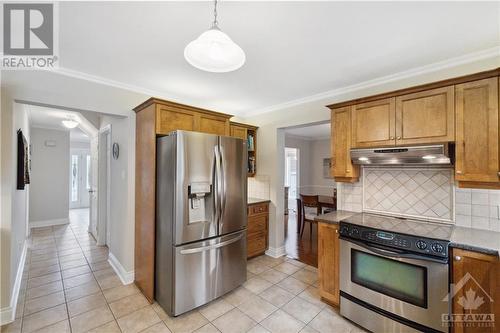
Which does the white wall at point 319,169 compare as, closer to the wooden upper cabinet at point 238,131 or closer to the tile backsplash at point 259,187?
the tile backsplash at point 259,187

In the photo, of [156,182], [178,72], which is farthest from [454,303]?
[178,72]

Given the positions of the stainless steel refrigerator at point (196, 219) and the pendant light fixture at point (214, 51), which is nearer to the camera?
the pendant light fixture at point (214, 51)

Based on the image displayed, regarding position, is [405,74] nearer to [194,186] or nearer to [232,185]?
[232,185]

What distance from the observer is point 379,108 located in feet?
7.69

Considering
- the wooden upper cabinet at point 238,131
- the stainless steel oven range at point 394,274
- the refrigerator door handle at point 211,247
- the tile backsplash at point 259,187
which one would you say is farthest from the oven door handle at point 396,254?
the wooden upper cabinet at point 238,131

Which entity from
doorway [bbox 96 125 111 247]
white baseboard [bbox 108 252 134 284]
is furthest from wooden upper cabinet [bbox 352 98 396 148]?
doorway [bbox 96 125 111 247]

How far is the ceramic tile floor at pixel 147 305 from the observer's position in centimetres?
206

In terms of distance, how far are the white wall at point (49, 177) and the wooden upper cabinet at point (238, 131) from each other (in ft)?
17.1

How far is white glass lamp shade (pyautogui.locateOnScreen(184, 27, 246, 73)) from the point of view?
1.19m

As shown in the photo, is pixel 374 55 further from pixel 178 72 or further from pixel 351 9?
pixel 178 72

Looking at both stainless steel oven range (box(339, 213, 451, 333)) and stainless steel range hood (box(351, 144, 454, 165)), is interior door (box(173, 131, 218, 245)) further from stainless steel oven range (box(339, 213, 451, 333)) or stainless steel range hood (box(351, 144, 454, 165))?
stainless steel range hood (box(351, 144, 454, 165))

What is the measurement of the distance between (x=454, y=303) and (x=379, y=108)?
181 centimetres

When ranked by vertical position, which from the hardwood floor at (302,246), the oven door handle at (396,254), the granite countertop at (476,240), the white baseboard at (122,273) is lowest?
the hardwood floor at (302,246)

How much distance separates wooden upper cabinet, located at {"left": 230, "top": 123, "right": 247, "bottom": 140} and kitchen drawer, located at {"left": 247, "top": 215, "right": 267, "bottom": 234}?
139 centimetres
